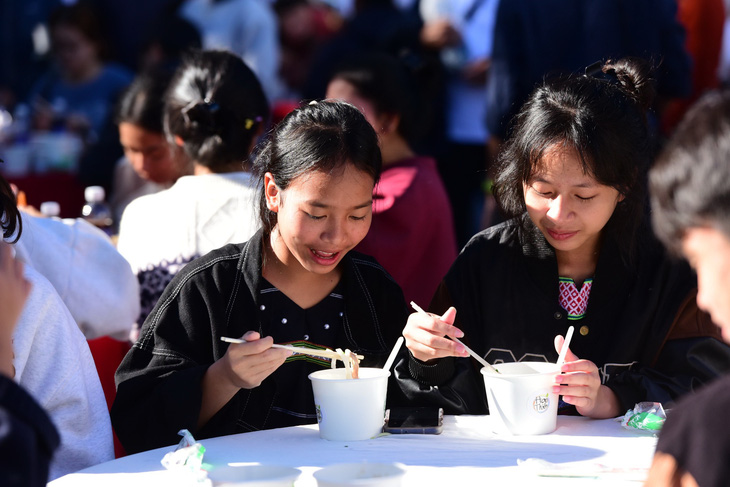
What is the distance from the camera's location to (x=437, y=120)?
5.13 m

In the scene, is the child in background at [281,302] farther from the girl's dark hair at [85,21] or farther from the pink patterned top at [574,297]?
the girl's dark hair at [85,21]

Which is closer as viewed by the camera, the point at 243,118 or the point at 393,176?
the point at 243,118

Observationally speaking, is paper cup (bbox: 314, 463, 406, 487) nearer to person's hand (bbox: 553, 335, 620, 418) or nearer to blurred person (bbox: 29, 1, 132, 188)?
person's hand (bbox: 553, 335, 620, 418)

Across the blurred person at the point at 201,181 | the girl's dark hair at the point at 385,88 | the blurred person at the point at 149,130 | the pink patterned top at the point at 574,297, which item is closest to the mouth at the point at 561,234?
the pink patterned top at the point at 574,297

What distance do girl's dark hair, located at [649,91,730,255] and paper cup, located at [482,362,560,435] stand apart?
2.02 feet

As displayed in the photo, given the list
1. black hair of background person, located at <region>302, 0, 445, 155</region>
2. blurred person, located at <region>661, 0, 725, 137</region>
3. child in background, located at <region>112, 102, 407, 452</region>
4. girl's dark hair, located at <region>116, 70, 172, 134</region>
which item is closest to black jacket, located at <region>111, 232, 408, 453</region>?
child in background, located at <region>112, 102, 407, 452</region>

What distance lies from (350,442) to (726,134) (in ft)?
3.03

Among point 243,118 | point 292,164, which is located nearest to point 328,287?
point 292,164

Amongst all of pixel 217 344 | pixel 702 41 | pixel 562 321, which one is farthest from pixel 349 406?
pixel 702 41

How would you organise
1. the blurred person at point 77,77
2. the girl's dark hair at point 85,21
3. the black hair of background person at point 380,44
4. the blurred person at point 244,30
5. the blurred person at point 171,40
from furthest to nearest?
the blurred person at point 244,30 < the girl's dark hair at point 85,21 < the blurred person at point 77,77 < the blurred person at point 171,40 < the black hair of background person at point 380,44

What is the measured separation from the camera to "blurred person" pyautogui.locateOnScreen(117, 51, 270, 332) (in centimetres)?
268

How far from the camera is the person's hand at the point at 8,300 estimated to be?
3.99ft

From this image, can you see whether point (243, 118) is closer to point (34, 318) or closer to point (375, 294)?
point (375, 294)

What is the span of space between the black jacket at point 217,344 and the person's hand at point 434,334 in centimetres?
26
